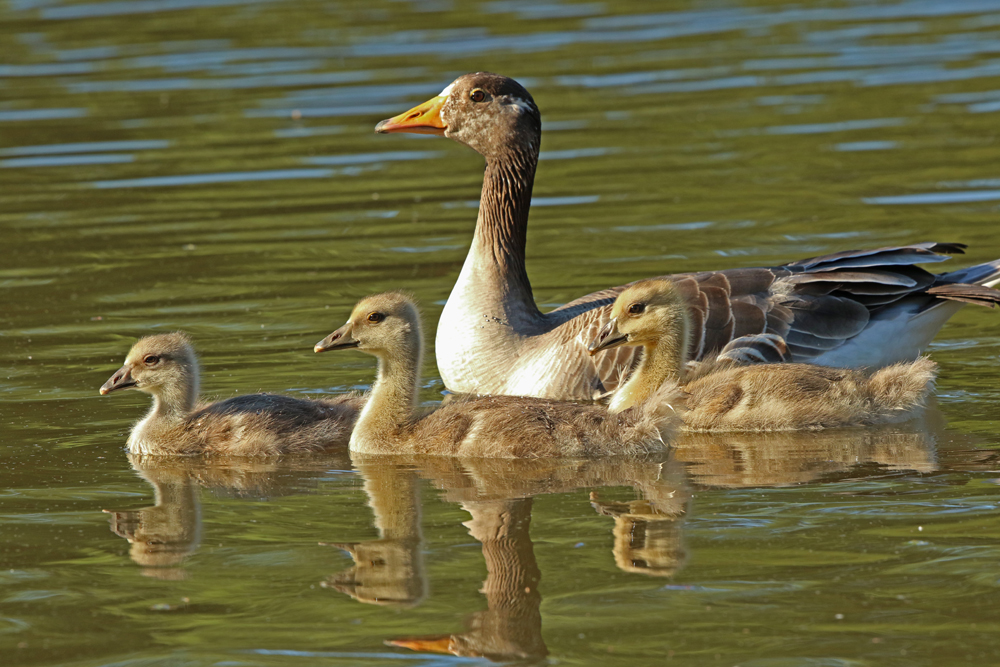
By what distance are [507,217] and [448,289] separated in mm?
2124

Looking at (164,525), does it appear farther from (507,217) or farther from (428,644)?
(507,217)

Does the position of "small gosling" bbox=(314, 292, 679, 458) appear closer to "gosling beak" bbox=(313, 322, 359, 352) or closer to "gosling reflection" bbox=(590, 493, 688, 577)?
"gosling beak" bbox=(313, 322, 359, 352)

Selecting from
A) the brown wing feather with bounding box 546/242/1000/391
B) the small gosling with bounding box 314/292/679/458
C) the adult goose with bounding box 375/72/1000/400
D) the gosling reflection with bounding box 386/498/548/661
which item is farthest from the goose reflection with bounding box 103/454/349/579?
the brown wing feather with bounding box 546/242/1000/391

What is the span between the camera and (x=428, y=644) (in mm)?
5762

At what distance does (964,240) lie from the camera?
1384 cm

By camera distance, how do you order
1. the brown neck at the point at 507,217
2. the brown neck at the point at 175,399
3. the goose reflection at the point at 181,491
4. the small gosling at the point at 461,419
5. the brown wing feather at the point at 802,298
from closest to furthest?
the goose reflection at the point at 181,491 → the small gosling at the point at 461,419 → the brown neck at the point at 175,399 → the brown wing feather at the point at 802,298 → the brown neck at the point at 507,217

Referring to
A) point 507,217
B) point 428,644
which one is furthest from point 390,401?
point 428,644

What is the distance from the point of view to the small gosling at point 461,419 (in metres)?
8.51

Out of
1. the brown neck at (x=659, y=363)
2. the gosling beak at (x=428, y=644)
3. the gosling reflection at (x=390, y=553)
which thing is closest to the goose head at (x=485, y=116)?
the brown neck at (x=659, y=363)

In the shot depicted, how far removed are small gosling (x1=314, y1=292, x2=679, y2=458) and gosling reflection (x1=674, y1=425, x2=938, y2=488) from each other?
357 mm

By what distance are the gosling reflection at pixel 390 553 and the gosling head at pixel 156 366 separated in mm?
1578

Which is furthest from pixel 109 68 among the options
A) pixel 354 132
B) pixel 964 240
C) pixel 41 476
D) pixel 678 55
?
pixel 41 476

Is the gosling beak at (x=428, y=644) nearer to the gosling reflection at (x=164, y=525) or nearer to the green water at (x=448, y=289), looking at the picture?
the green water at (x=448, y=289)

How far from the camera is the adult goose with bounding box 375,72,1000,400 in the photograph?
387 inches
